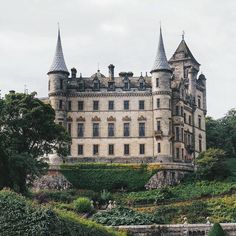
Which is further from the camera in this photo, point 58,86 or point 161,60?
point 58,86

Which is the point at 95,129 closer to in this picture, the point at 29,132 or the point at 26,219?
the point at 29,132

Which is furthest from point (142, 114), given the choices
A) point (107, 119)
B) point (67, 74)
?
point (67, 74)

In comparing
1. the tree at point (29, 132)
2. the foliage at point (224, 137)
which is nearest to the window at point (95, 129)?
the tree at point (29, 132)

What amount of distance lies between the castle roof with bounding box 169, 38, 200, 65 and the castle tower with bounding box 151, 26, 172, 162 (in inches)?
382

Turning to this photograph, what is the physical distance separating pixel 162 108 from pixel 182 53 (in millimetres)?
12582

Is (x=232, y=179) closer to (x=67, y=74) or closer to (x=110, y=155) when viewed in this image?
(x=110, y=155)

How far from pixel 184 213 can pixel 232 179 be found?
1661 centimetres

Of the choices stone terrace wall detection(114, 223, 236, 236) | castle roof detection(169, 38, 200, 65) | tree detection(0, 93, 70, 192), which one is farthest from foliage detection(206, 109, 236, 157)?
stone terrace wall detection(114, 223, 236, 236)

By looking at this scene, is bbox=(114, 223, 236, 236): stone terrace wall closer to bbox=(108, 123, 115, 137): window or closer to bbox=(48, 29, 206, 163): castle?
bbox=(48, 29, 206, 163): castle

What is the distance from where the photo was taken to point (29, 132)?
210 ft

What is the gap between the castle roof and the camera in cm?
9044

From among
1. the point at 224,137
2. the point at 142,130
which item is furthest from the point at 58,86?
the point at 224,137

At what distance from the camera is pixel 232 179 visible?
2859 inches

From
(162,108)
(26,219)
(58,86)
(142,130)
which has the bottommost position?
(26,219)
